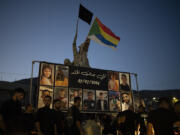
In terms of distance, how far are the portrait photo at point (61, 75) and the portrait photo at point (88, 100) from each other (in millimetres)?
1170

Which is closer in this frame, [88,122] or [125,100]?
[88,122]

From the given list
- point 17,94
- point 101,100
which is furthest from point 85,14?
point 17,94

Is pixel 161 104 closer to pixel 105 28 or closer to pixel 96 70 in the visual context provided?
pixel 96 70

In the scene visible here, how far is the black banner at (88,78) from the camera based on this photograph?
29.0 ft

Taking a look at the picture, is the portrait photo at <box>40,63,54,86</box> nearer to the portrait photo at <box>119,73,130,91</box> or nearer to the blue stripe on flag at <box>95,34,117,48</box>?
the portrait photo at <box>119,73,130,91</box>

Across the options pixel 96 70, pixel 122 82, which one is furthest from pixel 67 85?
pixel 122 82

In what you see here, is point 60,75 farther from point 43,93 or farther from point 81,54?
point 81,54

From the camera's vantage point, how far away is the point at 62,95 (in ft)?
27.2

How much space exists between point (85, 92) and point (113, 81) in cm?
182

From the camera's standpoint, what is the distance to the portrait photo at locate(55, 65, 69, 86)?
330 inches

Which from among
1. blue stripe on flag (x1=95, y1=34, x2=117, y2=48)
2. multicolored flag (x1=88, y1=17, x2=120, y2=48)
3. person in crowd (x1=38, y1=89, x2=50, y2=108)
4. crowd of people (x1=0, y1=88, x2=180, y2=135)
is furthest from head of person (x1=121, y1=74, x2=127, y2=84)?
person in crowd (x1=38, y1=89, x2=50, y2=108)

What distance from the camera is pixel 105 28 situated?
39.7 ft

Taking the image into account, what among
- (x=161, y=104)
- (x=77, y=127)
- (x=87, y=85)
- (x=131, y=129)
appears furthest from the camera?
(x=87, y=85)

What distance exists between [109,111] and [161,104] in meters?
4.89
